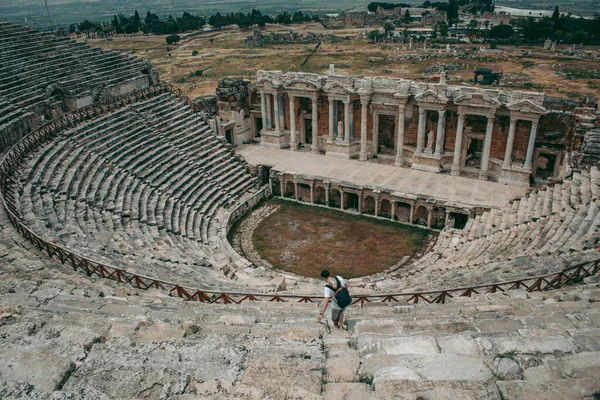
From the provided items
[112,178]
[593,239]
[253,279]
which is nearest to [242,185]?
[112,178]

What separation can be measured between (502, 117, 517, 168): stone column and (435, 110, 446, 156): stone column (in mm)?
3162

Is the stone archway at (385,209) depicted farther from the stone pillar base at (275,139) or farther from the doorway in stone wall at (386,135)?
the stone pillar base at (275,139)

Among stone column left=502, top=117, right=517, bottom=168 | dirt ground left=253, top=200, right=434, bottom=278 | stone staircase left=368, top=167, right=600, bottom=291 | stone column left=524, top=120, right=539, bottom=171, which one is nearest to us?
stone staircase left=368, top=167, right=600, bottom=291

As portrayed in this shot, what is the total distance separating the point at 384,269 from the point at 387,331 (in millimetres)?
10951

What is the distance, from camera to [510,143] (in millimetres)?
23281

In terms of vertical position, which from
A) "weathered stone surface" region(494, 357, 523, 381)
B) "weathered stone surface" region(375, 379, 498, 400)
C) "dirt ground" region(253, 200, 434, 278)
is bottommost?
"dirt ground" region(253, 200, 434, 278)

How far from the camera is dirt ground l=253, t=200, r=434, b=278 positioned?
18938 mm

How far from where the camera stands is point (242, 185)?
972 inches

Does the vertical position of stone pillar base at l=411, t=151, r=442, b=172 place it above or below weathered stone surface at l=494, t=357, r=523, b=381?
below

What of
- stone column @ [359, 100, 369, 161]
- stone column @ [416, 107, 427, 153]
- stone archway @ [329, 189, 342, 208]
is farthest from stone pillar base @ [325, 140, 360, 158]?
stone archway @ [329, 189, 342, 208]

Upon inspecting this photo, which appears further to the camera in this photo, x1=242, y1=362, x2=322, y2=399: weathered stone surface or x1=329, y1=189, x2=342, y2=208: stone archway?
x1=329, y1=189, x2=342, y2=208: stone archway

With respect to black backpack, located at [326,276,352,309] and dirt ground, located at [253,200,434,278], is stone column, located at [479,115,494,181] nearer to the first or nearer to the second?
dirt ground, located at [253,200,434,278]

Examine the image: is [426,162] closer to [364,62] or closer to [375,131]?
[375,131]

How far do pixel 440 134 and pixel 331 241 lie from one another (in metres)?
8.81
